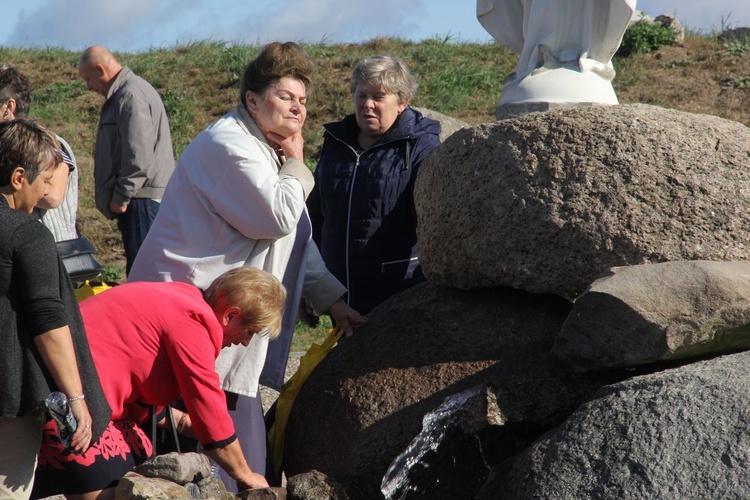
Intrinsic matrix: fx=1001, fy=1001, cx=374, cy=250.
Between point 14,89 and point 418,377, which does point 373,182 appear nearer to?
point 418,377

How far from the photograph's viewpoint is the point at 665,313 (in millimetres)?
3398

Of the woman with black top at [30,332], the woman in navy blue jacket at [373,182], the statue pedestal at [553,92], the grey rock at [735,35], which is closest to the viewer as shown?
the woman with black top at [30,332]

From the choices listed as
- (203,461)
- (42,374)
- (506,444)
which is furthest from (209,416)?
(506,444)

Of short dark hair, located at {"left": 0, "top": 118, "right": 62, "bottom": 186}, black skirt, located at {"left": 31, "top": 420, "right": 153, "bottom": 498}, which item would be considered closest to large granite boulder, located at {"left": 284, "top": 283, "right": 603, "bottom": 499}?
black skirt, located at {"left": 31, "top": 420, "right": 153, "bottom": 498}

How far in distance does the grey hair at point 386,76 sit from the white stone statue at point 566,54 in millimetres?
718

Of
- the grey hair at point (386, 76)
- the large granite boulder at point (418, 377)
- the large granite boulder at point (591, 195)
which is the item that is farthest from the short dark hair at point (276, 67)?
the large granite boulder at point (418, 377)

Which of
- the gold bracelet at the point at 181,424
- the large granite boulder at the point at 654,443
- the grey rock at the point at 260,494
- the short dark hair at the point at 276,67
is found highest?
the short dark hair at the point at 276,67

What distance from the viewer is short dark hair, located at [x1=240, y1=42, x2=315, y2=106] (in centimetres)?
373

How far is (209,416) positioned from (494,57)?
1077cm

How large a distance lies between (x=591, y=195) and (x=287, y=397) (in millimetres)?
1580

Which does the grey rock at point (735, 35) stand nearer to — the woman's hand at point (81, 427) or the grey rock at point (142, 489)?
the grey rock at point (142, 489)

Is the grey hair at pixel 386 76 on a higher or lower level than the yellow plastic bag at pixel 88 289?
higher

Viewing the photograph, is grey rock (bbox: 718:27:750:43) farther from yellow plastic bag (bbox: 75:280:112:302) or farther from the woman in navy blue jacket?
yellow plastic bag (bbox: 75:280:112:302)

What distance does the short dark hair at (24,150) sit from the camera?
9.53 ft
